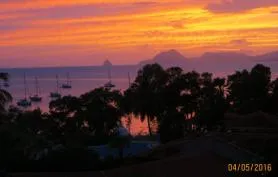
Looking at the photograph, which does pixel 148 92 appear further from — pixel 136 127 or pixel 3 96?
pixel 136 127

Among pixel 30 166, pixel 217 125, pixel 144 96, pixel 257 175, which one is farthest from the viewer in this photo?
pixel 144 96

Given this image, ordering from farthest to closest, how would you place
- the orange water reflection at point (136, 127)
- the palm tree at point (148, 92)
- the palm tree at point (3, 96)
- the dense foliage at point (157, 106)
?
the orange water reflection at point (136, 127) < the palm tree at point (148, 92) < the dense foliage at point (157, 106) < the palm tree at point (3, 96)

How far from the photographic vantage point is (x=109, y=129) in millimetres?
35125

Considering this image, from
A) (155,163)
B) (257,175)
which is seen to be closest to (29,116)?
(155,163)

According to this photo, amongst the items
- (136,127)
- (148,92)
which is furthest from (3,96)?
(136,127)

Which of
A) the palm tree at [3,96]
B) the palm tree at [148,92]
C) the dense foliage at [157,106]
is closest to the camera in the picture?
the palm tree at [3,96]

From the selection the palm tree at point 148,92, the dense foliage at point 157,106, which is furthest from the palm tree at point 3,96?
the palm tree at point 148,92

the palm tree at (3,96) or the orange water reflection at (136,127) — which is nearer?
the palm tree at (3,96)

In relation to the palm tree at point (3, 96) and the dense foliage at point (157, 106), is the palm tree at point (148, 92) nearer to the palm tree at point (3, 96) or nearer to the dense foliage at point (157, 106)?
the dense foliage at point (157, 106)

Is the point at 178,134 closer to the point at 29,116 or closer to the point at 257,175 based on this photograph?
the point at 29,116

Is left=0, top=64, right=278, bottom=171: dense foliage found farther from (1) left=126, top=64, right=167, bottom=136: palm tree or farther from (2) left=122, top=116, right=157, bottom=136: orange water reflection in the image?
(2) left=122, top=116, right=157, bottom=136: orange water reflection

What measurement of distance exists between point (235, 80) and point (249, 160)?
773 inches

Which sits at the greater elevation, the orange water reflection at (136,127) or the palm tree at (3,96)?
the palm tree at (3,96)

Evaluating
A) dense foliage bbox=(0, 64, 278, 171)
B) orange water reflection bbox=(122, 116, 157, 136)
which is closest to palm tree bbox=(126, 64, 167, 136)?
dense foliage bbox=(0, 64, 278, 171)
